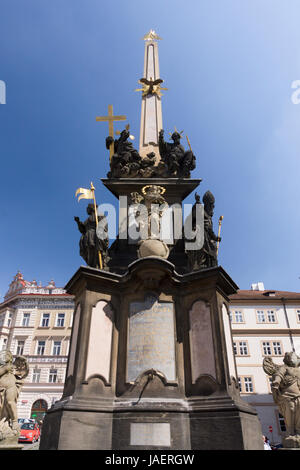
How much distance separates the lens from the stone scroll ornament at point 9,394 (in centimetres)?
726

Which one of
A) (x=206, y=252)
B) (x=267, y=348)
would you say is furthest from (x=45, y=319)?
(x=206, y=252)

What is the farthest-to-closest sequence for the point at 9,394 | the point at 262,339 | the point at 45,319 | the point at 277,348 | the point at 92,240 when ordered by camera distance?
the point at 45,319 → the point at 262,339 → the point at 277,348 → the point at 92,240 → the point at 9,394

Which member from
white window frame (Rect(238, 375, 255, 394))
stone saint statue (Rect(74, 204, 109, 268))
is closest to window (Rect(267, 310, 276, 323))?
white window frame (Rect(238, 375, 255, 394))

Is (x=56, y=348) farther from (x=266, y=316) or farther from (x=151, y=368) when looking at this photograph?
(x=151, y=368)

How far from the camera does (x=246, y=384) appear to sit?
107ft

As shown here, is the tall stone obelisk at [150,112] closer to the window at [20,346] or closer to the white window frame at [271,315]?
the white window frame at [271,315]

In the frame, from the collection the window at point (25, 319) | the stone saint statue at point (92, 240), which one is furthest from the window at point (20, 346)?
the stone saint statue at point (92, 240)

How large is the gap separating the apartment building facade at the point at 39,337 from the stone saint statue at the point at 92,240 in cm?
Result: 3083

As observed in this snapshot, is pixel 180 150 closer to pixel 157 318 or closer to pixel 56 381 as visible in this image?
pixel 157 318

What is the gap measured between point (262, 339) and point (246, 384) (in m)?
4.91

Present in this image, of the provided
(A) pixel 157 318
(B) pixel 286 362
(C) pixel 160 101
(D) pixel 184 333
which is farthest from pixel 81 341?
(C) pixel 160 101

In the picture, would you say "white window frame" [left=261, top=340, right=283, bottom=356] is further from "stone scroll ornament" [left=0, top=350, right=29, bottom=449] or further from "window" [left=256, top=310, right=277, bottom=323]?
"stone scroll ornament" [left=0, top=350, right=29, bottom=449]

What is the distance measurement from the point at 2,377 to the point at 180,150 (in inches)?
315
